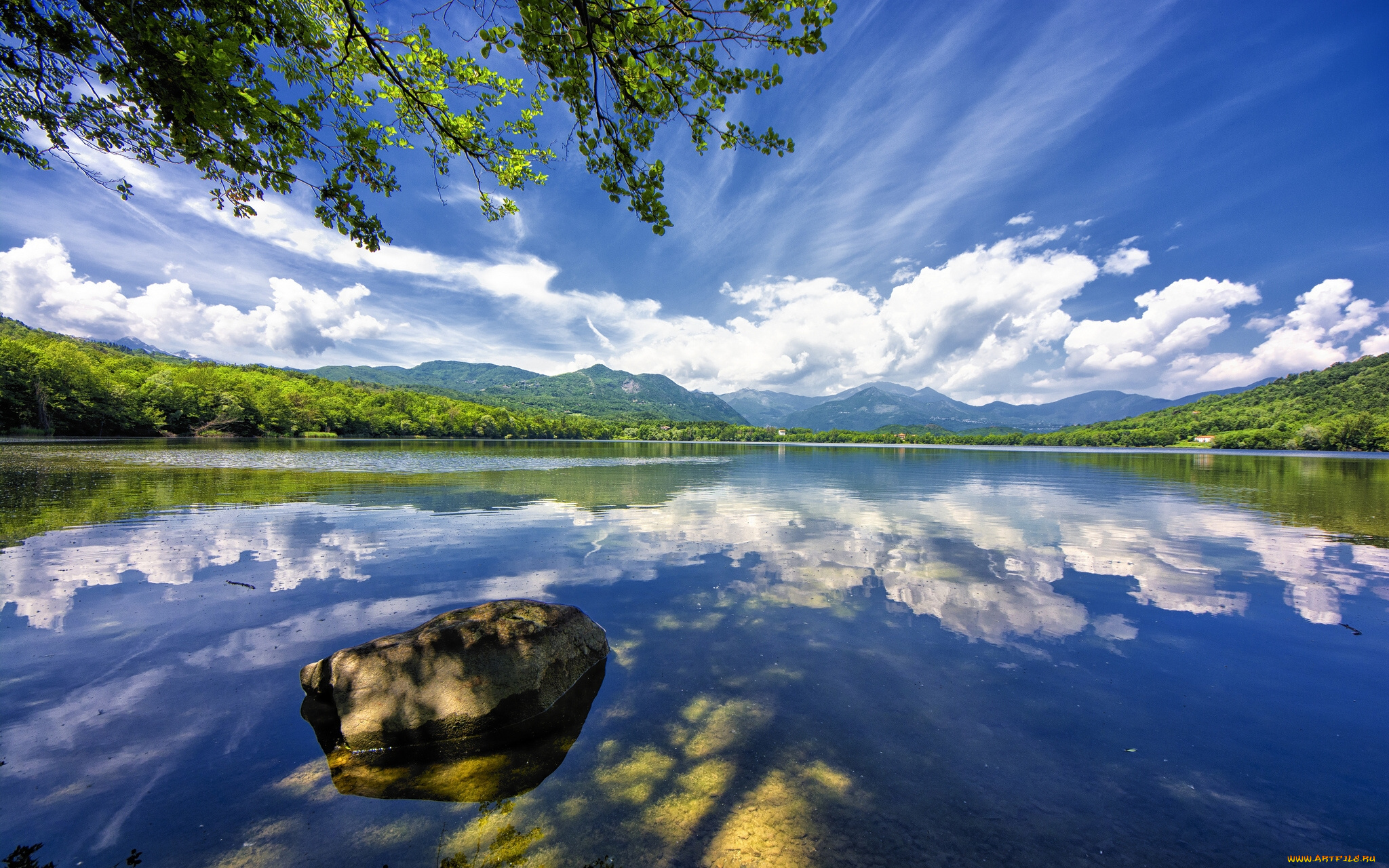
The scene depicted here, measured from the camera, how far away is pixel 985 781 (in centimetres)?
543

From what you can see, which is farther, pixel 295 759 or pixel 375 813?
pixel 295 759

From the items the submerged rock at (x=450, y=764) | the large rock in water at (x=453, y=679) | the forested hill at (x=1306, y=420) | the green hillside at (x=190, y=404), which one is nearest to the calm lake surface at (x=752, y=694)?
the submerged rock at (x=450, y=764)

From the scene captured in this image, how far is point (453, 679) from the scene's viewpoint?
6609 millimetres

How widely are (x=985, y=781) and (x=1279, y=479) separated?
64.2 metres

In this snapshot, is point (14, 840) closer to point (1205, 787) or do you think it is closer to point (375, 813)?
point (375, 813)

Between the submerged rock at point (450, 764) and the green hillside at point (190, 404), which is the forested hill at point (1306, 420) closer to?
the submerged rock at point (450, 764)

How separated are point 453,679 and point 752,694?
14.2 ft

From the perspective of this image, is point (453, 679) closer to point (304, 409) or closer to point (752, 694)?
point (752, 694)

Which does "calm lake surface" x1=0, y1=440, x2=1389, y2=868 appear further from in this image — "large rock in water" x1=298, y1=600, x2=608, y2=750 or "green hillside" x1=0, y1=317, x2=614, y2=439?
"green hillside" x1=0, y1=317, x2=614, y2=439

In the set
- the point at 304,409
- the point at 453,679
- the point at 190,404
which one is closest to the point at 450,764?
the point at 453,679

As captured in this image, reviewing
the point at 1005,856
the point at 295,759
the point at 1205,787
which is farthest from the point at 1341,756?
the point at 295,759

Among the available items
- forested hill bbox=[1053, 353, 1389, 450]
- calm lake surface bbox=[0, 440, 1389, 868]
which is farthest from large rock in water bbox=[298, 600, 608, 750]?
forested hill bbox=[1053, 353, 1389, 450]

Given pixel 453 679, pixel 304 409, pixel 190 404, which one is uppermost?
pixel 304 409

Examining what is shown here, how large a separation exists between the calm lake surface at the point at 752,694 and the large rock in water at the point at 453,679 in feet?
1.94
